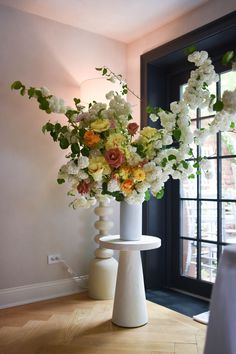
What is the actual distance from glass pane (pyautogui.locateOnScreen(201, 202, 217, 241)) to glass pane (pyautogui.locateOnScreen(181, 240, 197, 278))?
0.50 feet

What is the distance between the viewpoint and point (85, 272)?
9.16 feet

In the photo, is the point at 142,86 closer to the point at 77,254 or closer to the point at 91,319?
the point at 77,254

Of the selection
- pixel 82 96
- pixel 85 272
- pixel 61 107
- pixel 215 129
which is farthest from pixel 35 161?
pixel 215 129

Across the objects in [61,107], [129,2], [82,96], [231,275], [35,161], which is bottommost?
[231,275]

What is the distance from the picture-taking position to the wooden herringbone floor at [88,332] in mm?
1755

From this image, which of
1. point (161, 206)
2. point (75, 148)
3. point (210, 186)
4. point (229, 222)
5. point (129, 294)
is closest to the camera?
point (75, 148)

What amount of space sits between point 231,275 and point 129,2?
2177mm

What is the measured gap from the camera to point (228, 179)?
2.48 m

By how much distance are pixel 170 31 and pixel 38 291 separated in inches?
91.3

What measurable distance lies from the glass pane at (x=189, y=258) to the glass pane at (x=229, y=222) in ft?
1.04

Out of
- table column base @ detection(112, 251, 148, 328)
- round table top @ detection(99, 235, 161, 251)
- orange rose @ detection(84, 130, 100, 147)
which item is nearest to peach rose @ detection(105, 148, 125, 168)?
orange rose @ detection(84, 130, 100, 147)

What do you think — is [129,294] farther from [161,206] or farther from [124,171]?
[161,206]

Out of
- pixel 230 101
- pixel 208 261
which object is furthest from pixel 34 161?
pixel 230 101

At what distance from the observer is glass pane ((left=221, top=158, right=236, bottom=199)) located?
2439 millimetres
